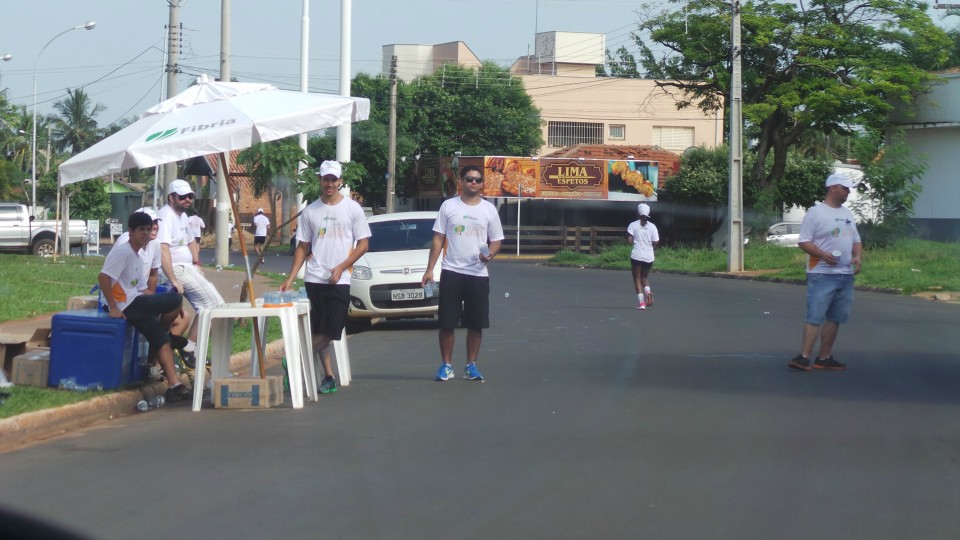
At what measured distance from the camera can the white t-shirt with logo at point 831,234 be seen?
10602 mm

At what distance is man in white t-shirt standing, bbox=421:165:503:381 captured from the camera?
9875 millimetres

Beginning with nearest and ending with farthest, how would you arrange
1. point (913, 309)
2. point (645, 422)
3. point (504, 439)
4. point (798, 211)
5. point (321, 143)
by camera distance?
point (504, 439)
point (645, 422)
point (913, 309)
point (798, 211)
point (321, 143)

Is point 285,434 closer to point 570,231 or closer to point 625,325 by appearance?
point 625,325

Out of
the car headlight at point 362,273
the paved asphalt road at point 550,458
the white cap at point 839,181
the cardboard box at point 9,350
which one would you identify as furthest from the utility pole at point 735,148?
the cardboard box at point 9,350

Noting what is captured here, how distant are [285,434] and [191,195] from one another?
368cm

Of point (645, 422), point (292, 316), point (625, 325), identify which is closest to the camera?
point (645, 422)

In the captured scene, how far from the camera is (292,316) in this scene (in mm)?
8859

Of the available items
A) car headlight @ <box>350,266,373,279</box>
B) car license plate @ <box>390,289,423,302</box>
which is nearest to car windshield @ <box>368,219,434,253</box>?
car headlight @ <box>350,266,373,279</box>

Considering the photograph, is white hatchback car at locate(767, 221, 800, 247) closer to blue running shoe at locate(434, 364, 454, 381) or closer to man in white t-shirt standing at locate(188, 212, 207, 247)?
man in white t-shirt standing at locate(188, 212, 207, 247)

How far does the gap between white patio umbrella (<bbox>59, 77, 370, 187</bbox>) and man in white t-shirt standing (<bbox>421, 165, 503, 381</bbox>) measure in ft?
4.07

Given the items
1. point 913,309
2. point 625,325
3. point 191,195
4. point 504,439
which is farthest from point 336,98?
point 913,309

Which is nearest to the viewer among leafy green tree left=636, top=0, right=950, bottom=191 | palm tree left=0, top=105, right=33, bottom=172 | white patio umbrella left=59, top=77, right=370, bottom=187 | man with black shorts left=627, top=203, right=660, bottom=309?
white patio umbrella left=59, top=77, right=370, bottom=187

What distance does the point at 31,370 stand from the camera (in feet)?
29.8

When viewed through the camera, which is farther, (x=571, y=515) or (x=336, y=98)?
(x=336, y=98)
